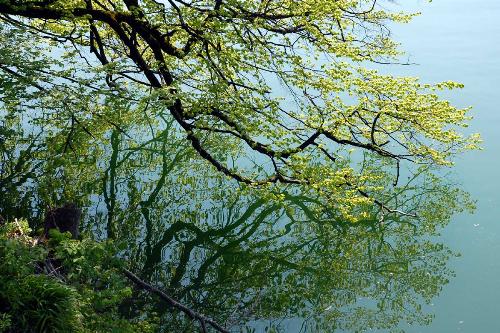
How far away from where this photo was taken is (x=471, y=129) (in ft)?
67.6

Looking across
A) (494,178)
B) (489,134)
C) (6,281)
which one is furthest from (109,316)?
(489,134)

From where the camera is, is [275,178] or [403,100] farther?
[275,178]

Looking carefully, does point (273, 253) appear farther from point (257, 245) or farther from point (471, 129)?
point (471, 129)

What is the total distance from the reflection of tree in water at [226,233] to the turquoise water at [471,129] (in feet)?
2.00

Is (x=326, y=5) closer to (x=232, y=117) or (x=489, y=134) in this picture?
(x=232, y=117)

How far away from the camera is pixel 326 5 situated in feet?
24.0

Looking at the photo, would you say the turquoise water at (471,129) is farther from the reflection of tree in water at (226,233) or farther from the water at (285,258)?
the reflection of tree in water at (226,233)

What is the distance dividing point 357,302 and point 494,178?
9068 mm

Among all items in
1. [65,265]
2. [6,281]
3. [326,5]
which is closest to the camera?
[6,281]

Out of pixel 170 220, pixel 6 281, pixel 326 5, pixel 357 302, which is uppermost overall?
pixel 326 5

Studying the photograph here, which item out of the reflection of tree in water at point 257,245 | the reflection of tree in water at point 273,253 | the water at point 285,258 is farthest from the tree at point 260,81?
the water at point 285,258

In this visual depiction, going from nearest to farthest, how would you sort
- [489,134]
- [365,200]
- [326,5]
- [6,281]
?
1. [6,281]
2. [326,5]
3. [365,200]
4. [489,134]

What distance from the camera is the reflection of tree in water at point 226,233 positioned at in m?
10.5

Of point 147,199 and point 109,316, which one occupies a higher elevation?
→ point 147,199
